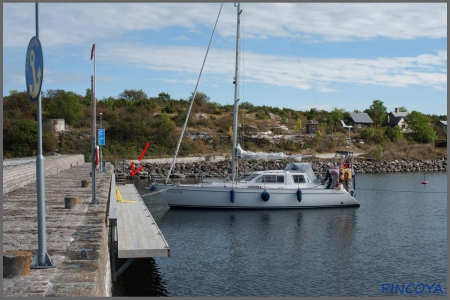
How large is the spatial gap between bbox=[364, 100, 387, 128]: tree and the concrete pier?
8991 centimetres

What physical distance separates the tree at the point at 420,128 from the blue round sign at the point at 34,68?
86223mm

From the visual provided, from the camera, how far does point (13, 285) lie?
27.3ft

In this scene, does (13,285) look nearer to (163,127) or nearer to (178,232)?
(178,232)

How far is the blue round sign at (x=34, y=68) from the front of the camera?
26.8 ft

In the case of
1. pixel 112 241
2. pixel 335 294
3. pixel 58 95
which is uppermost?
pixel 58 95

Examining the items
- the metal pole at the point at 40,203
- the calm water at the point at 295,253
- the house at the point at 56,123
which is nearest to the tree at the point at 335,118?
the house at the point at 56,123

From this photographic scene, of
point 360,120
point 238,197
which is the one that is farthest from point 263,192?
point 360,120

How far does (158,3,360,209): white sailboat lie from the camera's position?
1123 inches

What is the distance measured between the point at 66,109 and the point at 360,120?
56.1 meters

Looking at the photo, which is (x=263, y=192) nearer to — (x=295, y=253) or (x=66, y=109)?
(x=295, y=253)

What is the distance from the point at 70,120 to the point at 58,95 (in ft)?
33.8

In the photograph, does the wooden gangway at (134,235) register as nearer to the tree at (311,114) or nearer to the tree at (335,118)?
the tree at (335,118)

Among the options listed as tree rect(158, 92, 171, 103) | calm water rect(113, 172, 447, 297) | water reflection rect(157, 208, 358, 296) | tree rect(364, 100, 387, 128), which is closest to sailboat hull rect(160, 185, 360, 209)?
water reflection rect(157, 208, 358, 296)

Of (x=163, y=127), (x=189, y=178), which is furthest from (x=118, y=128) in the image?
(x=189, y=178)
